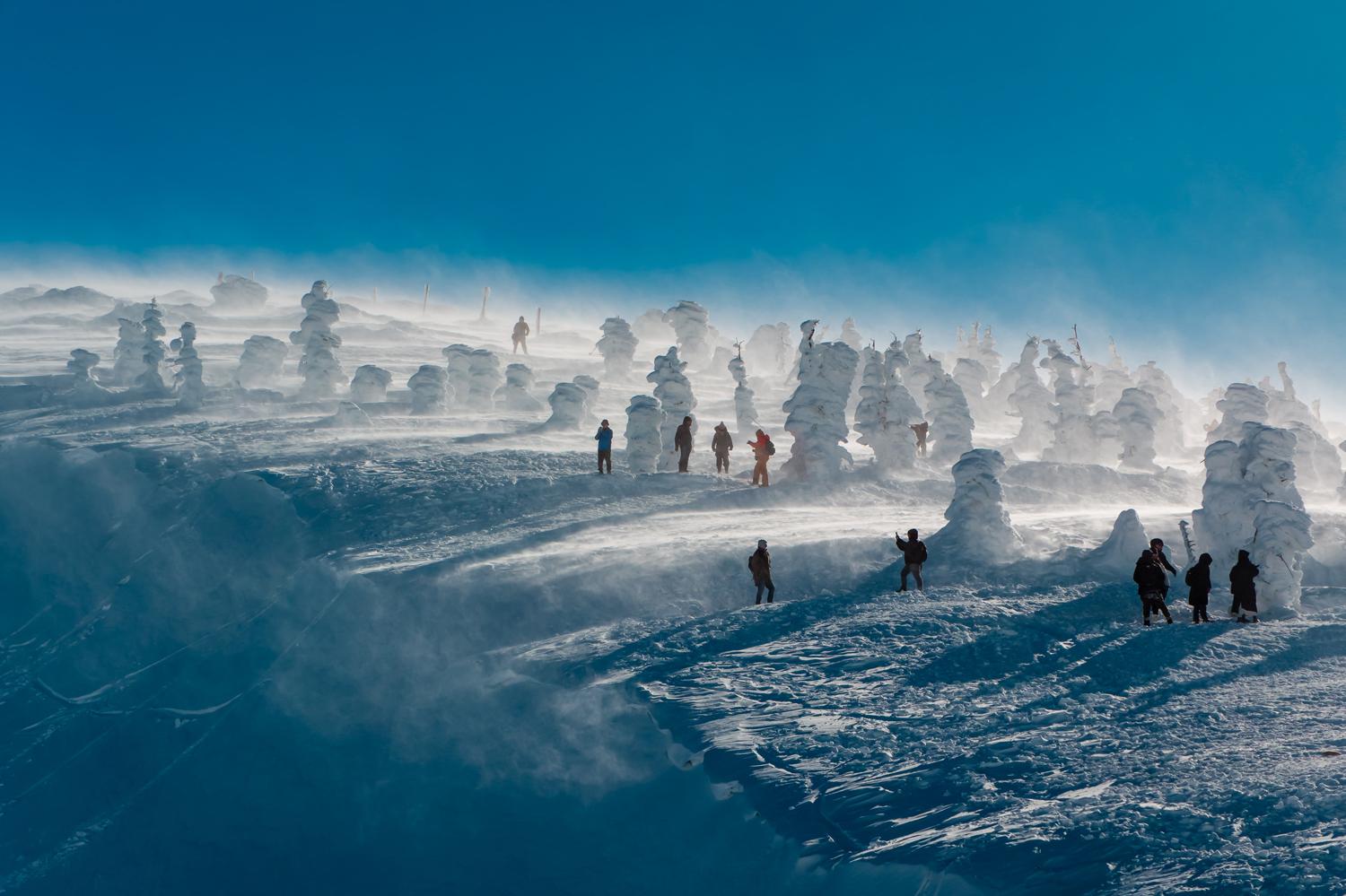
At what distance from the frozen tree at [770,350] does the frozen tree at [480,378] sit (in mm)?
31271

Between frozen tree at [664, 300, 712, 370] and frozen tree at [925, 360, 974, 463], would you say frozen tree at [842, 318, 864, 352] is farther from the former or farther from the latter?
frozen tree at [925, 360, 974, 463]

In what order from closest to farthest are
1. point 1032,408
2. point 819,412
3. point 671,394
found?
1. point 819,412
2. point 671,394
3. point 1032,408

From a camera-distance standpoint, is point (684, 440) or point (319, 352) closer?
point (684, 440)

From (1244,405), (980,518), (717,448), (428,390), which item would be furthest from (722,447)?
(1244,405)

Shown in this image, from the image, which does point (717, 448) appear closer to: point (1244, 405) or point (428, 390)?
point (428, 390)

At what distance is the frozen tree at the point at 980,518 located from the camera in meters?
21.5

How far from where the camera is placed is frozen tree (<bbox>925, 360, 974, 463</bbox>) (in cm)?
3822

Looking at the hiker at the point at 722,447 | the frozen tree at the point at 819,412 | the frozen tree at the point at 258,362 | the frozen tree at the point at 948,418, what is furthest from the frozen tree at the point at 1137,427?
the frozen tree at the point at 258,362

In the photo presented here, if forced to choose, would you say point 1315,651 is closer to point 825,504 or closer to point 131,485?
Answer: point 825,504

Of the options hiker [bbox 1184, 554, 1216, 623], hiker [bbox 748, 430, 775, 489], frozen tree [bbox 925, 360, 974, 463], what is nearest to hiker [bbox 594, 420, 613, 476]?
hiker [bbox 748, 430, 775, 489]

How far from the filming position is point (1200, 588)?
17.0 metres

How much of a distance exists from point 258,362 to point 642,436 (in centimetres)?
2166

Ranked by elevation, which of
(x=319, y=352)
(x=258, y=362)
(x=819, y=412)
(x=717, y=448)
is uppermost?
(x=319, y=352)

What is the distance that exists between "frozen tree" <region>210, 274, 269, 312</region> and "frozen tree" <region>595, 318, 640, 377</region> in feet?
114
